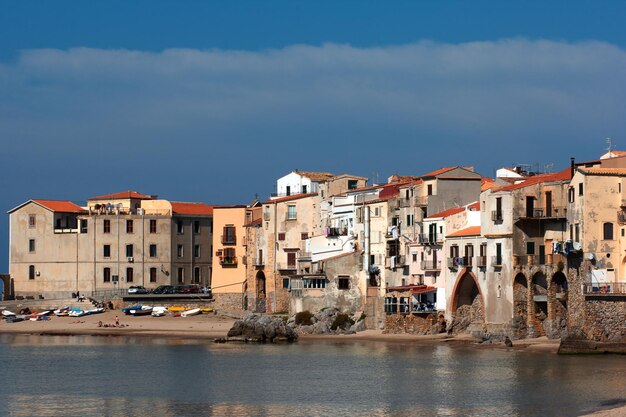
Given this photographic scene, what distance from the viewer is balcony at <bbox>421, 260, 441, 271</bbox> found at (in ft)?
310

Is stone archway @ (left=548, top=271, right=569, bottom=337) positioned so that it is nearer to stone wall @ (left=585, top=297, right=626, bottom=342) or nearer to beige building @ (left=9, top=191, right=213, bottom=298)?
stone wall @ (left=585, top=297, right=626, bottom=342)

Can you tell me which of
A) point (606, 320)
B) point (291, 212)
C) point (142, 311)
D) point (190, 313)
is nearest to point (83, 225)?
point (142, 311)

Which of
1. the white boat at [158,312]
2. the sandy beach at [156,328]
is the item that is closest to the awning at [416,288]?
the sandy beach at [156,328]

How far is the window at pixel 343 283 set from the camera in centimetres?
10244

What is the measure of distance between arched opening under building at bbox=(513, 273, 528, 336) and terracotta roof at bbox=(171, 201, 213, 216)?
1903 inches

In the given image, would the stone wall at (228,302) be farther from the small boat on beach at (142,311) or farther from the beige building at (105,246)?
the beige building at (105,246)

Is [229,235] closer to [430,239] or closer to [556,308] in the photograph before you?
[430,239]

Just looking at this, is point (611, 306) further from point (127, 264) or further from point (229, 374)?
point (127, 264)

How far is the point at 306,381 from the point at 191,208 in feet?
201

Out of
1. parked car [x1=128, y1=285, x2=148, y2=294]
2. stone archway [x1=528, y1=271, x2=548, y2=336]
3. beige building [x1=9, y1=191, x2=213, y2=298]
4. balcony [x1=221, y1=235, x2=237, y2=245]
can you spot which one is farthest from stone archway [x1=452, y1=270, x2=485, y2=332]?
beige building [x1=9, y1=191, x2=213, y2=298]

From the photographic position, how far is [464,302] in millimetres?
91188

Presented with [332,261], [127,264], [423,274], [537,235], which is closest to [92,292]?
[127,264]

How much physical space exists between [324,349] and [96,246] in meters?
40.2

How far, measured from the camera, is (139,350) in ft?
298
